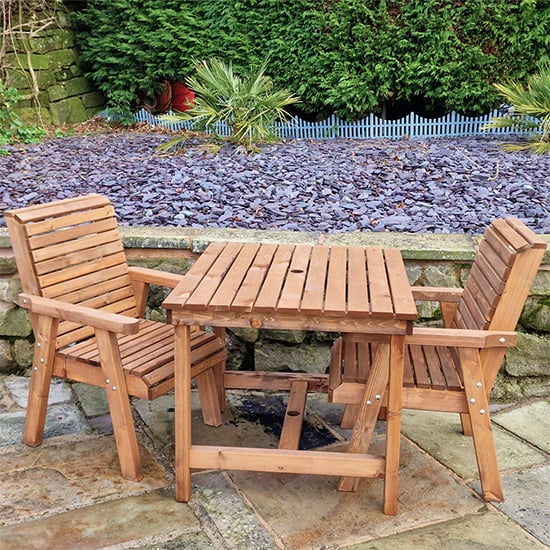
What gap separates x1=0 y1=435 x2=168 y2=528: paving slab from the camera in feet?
7.75

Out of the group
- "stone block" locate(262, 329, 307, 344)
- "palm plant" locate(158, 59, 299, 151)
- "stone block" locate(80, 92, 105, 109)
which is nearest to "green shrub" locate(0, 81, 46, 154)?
"stone block" locate(80, 92, 105, 109)

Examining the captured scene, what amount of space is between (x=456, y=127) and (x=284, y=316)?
4.80 meters

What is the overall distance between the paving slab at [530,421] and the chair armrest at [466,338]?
722mm

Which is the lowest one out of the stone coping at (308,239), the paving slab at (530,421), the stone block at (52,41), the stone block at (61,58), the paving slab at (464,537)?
the paving slab at (530,421)

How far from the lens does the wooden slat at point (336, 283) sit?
2.11 meters

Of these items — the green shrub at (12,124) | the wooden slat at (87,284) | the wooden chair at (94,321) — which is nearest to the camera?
the wooden chair at (94,321)

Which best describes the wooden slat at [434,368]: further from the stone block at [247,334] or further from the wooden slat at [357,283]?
the stone block at [247,334]

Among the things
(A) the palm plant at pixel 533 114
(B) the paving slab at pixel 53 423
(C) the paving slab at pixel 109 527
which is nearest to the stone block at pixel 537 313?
(C) the paving slab at pixel 109 527

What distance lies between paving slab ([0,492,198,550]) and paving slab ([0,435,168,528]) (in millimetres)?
56

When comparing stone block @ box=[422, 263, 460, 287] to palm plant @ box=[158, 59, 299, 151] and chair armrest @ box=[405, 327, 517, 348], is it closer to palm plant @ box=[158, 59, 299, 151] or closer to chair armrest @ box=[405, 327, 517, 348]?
chair armrest @ box=[405, 327, 517, 348]

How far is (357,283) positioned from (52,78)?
5761 mm

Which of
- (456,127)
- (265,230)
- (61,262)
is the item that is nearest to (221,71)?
(456,127)

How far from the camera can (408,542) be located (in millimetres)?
2148

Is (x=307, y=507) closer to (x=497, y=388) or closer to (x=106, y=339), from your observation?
(x=106, y=339)
